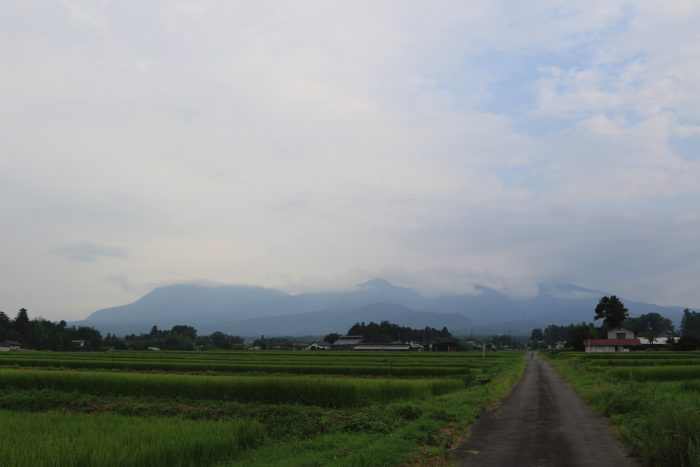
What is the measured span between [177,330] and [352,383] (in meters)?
144

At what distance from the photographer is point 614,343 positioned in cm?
8725

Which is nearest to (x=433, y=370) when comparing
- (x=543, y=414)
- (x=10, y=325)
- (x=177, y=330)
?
(x=543, y=414)

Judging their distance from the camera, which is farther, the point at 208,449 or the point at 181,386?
the point at 181,386

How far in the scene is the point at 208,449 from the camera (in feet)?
37.8

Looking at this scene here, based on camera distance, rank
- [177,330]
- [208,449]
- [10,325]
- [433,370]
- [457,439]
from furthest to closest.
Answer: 1. [177,330]
2. [10,325]
3. [433,370]
4. [457,439]
5. [208,449]

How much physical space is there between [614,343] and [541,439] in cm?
8489

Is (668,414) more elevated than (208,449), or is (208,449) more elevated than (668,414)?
(668,414)

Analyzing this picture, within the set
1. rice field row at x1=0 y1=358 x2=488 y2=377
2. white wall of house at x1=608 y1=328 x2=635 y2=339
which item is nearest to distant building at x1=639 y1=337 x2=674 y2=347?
white wall of house at x1=608 y1=328 x2=635 y2=339

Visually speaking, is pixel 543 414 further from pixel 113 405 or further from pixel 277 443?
pixel 113 405

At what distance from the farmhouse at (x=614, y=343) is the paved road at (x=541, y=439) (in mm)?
76269

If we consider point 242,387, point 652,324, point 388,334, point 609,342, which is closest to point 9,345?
point 388,334

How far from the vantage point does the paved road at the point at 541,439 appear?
1012cm

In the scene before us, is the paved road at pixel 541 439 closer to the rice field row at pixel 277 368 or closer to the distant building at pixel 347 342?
the rice field row at pixel 277 368

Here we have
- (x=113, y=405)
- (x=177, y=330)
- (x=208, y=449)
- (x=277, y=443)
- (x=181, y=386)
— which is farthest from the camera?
(x=177, y=330)
